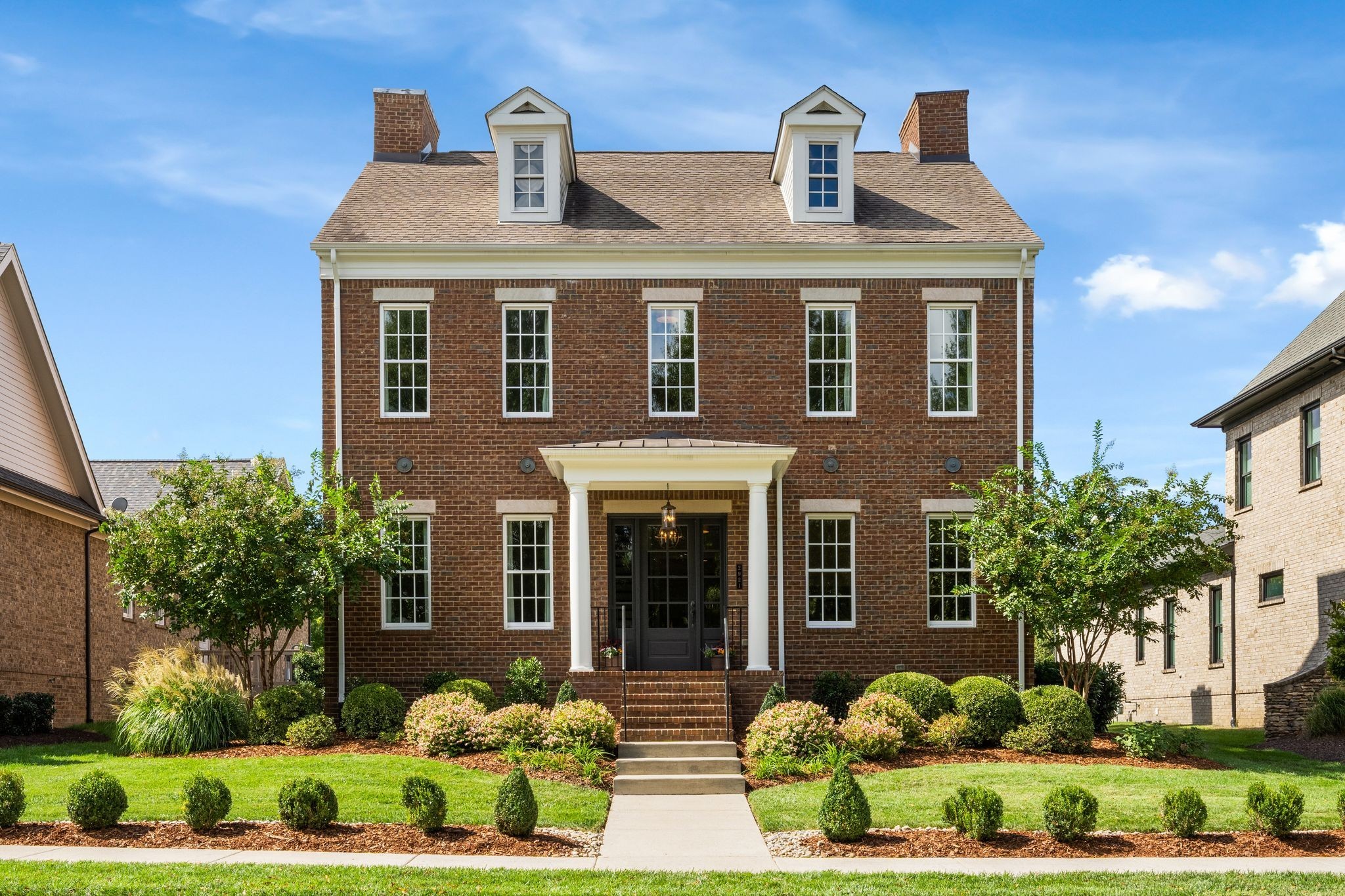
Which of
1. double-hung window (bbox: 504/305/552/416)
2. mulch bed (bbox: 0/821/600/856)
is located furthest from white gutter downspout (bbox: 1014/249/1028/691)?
mulch bed (bbox: 0/821/600/856)

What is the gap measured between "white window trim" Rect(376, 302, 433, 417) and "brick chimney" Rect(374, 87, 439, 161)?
171 inches

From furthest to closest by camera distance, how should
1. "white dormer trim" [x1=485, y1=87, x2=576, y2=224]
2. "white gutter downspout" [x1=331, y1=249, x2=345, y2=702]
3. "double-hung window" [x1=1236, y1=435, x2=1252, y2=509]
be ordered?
"double-hung window" [x1=1236, y1=435, x2=1252, y2=509] < "white dormer trim" [x1=485, y1=87, x2=576, y2=224] < "white gutter downspout" [x1=331, y1=249, x2=345, y2=702]

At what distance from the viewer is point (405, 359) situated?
21.0 m

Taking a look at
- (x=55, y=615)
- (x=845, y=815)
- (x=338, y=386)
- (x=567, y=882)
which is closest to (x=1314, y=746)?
(x=845, y=815)

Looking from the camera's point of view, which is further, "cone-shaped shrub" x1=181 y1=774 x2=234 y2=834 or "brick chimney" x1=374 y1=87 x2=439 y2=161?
"brick chimney" x1=374 y1=87 x2=439 y2=161

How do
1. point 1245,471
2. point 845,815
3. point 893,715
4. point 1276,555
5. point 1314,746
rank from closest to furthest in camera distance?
point 845,815 → point 893,715 → point 1314,746 → point 1276,555 → point 1245,471

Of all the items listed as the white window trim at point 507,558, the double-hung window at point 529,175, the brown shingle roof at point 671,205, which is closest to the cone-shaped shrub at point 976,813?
the white window trim at point 507,558

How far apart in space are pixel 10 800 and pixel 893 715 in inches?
423

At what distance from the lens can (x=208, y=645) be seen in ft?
118

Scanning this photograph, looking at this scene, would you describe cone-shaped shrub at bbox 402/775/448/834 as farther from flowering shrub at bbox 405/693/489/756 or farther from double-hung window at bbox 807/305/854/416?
double-hung window at bbox 807/305/854/416

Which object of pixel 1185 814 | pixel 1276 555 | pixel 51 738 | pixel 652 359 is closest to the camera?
pixel 1185 814

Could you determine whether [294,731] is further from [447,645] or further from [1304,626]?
[1304,626]

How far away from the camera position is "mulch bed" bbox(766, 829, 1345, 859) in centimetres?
1147

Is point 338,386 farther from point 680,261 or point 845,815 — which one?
point 845,815
